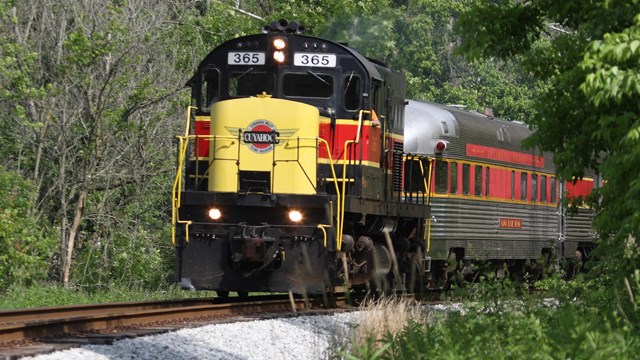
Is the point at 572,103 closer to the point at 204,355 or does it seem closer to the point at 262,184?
the point at 204,355

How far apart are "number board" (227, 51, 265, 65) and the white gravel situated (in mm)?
3730

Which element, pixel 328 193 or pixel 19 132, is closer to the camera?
pixel 328 193

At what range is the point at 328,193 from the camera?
50.5 ft

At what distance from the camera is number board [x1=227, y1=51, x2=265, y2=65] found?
15.6 meters

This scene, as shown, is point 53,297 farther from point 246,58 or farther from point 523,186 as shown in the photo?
point 523,186

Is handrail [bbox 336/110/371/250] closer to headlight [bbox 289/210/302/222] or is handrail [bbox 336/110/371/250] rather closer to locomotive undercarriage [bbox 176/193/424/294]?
locomotive undercarriage [bbox 176/193/424/294]

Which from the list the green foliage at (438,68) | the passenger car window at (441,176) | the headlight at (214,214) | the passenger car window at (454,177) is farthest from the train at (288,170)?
the green foliage at (438,68)

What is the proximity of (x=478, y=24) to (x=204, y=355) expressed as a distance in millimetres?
3758

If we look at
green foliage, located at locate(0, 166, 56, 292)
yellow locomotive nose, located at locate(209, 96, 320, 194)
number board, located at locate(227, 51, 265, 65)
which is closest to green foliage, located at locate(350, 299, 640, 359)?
yellow locomotive nose, located at locate(209, 96, 320, 194)

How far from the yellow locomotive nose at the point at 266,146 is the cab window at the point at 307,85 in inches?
16.3

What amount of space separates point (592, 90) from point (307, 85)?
743cm

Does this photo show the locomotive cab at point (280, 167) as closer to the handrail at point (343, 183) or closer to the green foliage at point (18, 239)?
the handrail at point (343, 183)

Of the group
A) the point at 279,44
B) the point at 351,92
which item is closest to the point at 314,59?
the point at 279,44

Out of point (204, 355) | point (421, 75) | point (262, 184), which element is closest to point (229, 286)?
point (262, 184)
